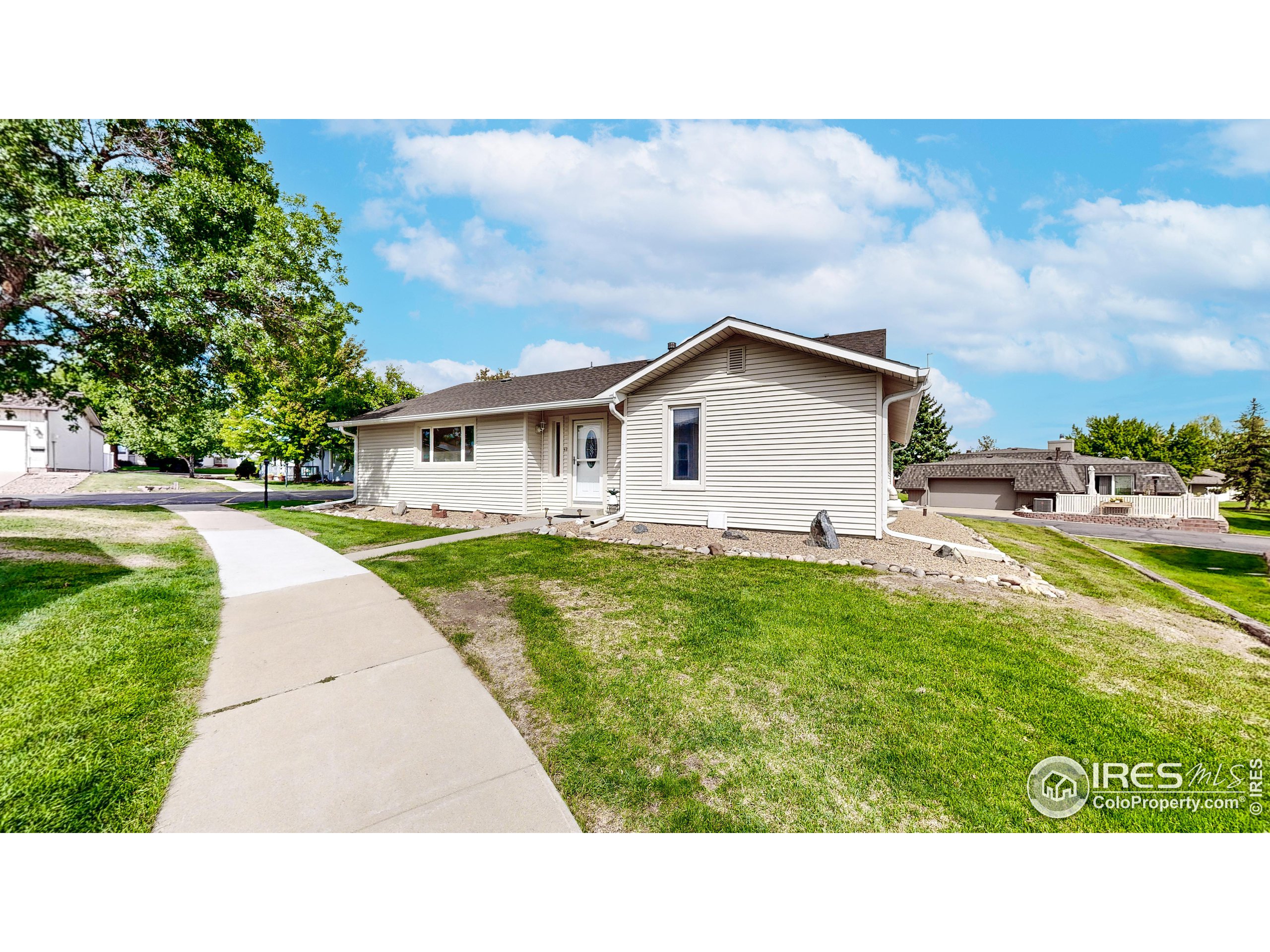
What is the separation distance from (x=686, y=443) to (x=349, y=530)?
7585 mm

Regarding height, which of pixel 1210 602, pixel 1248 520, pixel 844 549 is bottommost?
pixel 1248 520

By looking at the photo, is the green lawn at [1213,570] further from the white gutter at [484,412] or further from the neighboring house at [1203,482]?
the neighboring house at [1203,482]

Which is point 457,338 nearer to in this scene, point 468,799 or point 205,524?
point 205,524

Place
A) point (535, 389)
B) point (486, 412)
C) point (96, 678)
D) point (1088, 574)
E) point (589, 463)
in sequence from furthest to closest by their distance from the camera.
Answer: point (535, 389) → point (486, 412) → point (589, 463) → point (1088, 574) → point (96, 678)

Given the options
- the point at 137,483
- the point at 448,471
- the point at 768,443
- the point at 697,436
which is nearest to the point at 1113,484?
the point at 768,443

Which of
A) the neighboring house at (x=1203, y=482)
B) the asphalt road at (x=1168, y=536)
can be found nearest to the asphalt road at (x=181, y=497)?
the asphalt road at (x=1168, y=536)

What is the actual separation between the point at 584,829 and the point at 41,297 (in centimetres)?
1201

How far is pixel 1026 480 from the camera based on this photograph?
25766 millimetres

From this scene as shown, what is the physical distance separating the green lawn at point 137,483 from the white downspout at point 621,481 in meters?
22.9

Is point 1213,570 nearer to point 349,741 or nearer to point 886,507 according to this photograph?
point 886,507

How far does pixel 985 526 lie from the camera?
1555 centimetres

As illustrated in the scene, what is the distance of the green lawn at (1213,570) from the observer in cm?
773

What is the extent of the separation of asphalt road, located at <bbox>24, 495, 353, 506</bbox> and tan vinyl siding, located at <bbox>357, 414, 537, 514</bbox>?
464cm

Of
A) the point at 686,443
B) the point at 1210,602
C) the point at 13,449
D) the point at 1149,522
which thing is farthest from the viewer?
the point at 13,449
